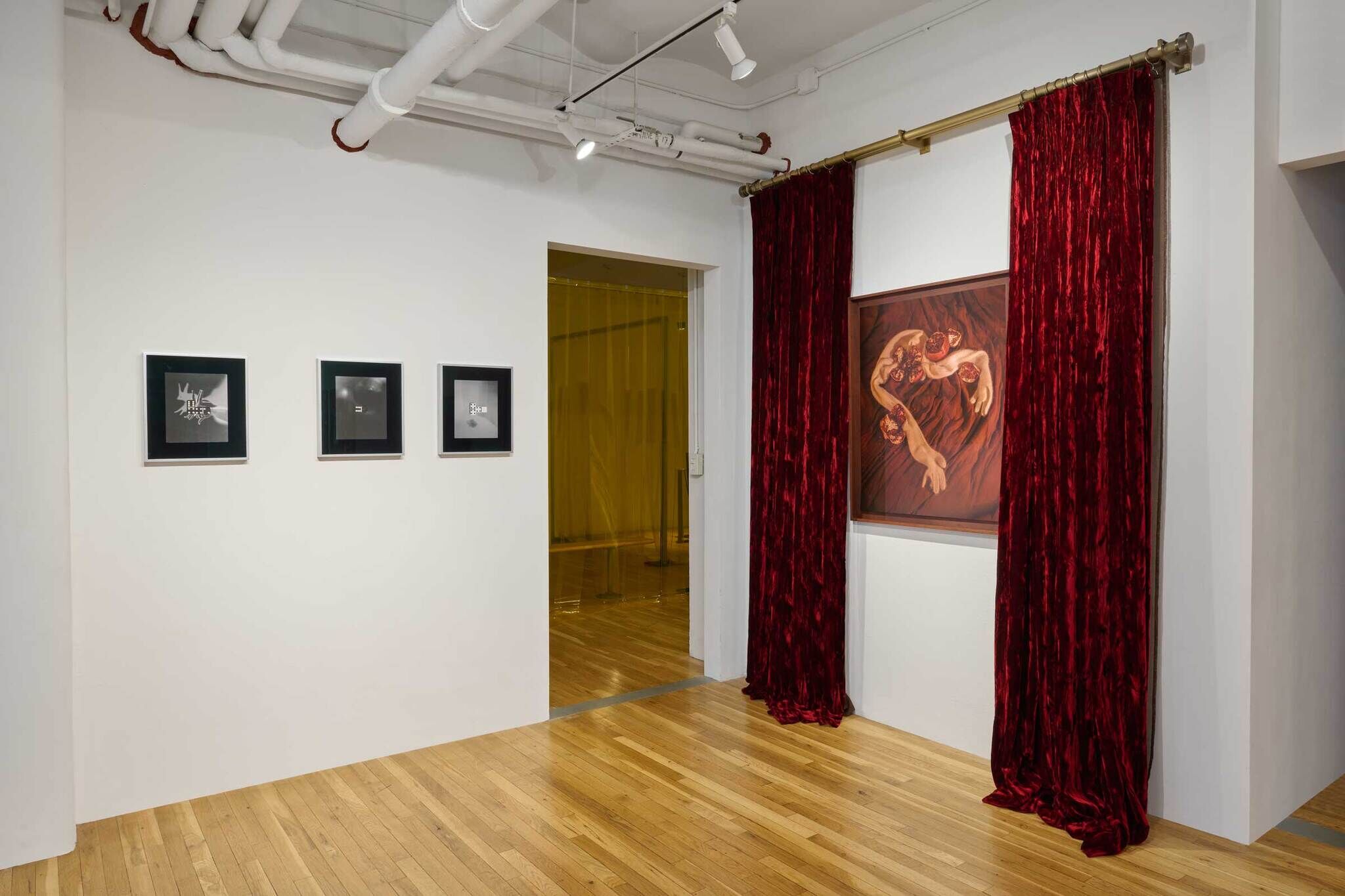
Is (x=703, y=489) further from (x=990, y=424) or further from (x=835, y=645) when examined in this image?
(x=990, y=424)

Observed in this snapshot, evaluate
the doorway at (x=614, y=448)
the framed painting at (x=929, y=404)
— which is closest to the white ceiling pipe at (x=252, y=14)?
the framed painting at (x=929, y=404)

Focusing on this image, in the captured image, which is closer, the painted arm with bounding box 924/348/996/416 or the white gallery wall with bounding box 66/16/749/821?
the white gallery wall with bounding box 66/16/749/821

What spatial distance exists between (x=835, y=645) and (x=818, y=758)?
718mm

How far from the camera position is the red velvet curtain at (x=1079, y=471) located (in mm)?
3297

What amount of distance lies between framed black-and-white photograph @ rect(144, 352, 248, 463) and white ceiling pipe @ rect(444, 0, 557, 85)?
1.53 metres

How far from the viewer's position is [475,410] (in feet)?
14.1

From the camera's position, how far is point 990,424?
400 cm

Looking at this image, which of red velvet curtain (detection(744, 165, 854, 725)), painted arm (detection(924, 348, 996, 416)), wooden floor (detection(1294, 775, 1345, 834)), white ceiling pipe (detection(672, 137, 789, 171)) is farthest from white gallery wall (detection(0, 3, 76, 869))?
wooden floor (detection(1294, 775, 1345, 834))

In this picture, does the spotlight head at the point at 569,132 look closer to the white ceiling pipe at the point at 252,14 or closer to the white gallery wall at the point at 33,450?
the white ceiling pipe at the point at 252,14

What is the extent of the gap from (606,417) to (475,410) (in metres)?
3.05

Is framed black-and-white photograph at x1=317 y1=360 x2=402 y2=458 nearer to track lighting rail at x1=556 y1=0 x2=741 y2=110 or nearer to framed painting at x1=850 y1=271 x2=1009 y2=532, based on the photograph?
track lighting rail at x1=556 y1=0 x2=741 y2=110

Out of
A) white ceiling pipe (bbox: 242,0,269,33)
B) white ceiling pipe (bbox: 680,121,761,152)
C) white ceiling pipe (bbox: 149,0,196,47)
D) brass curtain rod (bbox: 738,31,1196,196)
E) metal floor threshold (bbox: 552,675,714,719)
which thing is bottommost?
metal floor threshold (bbox: 552,675,714,719)

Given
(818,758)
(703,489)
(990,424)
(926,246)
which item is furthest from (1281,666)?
(703,489)

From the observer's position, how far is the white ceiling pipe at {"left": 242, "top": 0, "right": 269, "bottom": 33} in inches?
132
